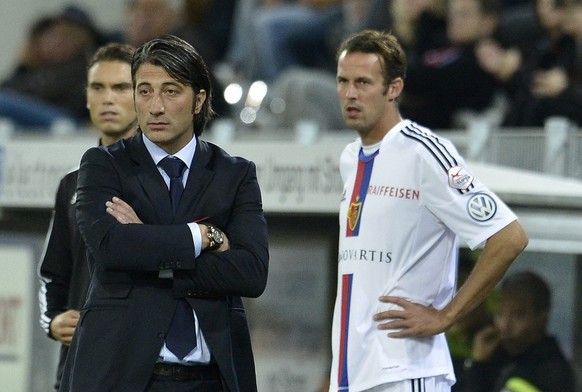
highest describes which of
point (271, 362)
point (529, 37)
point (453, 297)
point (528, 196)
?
point (529, 37)

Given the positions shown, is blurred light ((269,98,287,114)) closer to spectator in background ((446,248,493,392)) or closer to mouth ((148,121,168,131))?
spectator in background ((446,248,493,392))

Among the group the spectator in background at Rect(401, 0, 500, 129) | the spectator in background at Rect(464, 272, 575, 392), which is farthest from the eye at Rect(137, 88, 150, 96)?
the spectator in background at Rect(401, 0, 500, 129)

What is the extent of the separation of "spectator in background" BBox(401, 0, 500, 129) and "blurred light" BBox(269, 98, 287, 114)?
77 cm

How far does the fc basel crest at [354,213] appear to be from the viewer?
→ 3.99m

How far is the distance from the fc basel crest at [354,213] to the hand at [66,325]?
3.04ft

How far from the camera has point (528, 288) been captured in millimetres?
5625

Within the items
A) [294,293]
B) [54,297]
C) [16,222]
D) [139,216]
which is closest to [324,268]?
[294,293]

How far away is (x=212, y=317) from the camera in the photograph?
3.15 metres

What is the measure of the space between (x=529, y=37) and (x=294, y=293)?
225 cm

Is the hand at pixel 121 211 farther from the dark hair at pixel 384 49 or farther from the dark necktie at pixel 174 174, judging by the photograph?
the dark hair at pixel 384 49

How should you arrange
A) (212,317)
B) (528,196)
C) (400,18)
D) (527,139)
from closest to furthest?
1. (212,317)
2. (528,196)
3. (527,139)
4. (400,18)

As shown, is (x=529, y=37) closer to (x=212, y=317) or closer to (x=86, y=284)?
(x=86, y=284)

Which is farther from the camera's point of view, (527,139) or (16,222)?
(16,222)

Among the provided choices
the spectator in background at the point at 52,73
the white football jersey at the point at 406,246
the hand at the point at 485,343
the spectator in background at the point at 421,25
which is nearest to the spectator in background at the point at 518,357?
the hand at the point at 485,343
